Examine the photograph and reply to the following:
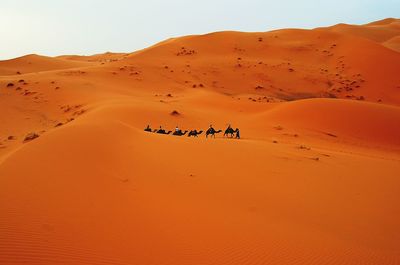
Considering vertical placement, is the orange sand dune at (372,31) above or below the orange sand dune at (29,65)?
above

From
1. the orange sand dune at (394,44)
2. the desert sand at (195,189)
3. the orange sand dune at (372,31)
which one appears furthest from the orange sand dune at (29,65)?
the orange sand dune at (372,31)

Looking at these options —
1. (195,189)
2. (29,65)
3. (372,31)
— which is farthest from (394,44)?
(195,189)

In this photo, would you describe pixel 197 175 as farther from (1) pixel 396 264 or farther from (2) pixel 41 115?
(2) pixel 41 115

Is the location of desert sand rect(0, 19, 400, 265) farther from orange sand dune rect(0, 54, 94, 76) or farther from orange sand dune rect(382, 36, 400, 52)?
orange sand dune rect(382, 36, 400, 52)

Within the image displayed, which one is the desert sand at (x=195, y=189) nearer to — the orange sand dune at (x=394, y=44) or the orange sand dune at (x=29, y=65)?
the orange sand dune at (x=29, y=65)

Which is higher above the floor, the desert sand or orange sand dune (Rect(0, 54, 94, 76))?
orange sand dune (Rect(0, 54, 94, 76))

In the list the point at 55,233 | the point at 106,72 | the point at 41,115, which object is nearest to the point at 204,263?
the point at 55,233

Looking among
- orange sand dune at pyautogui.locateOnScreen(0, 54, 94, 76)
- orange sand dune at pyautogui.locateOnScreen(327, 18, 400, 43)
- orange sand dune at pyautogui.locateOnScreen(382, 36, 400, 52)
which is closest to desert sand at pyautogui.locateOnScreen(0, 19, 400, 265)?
orange sand dune at pyautogui.locateOnScreen(0, 54, 94, 76)

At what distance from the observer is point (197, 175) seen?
6.23m

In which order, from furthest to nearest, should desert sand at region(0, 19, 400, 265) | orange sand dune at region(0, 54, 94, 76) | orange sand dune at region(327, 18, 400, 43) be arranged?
orange sand dune at region(327, 18, 400, 43) < orange sand dune at region(0, 54, 94, 76) < desert sand at region(0, 19, 400, 265)

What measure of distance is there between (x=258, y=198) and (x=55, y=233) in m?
3.19

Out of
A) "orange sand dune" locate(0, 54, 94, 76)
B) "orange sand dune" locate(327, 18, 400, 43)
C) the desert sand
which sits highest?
"orange sand dune" locate(327, 18, 400, 43)

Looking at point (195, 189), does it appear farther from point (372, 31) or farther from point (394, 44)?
point (372, 31)

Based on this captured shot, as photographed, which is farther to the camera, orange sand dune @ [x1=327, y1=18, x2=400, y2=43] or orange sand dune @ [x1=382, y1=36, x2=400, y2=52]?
orange sand dune @ [x1=327, y1=18, x2=400, y2=43]
